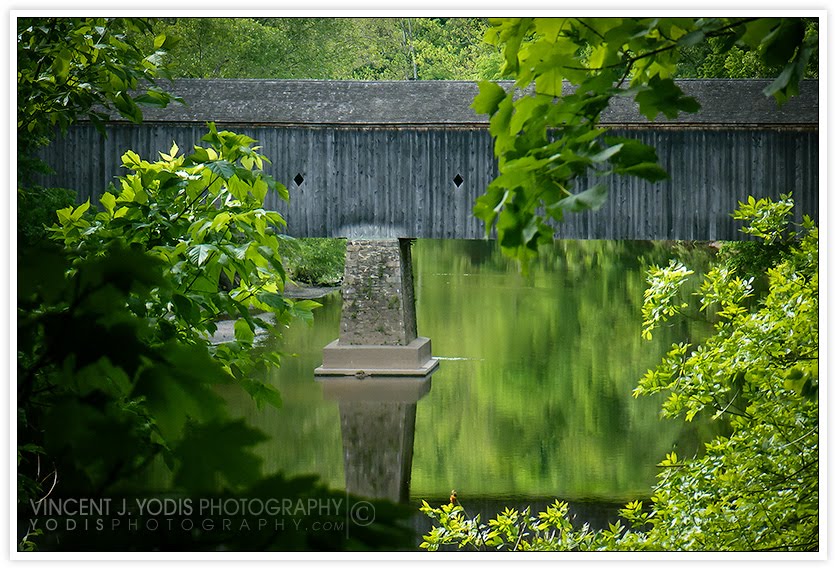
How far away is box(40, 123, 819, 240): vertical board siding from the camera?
13148mm

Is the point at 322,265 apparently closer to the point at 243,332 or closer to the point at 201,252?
the point at 243,332

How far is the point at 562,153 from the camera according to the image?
3.20 feet

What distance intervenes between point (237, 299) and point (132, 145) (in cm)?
1173

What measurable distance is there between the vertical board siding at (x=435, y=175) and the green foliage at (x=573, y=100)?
39.3ft

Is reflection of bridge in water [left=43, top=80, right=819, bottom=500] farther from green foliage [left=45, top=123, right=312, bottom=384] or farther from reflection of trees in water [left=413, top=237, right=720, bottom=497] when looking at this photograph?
green foliage [left=45, top=123, right=312, bottom=384]

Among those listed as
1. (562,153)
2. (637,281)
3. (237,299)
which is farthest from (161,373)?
(637,281)

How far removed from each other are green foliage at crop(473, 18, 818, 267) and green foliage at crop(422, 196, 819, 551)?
2305 millimetres

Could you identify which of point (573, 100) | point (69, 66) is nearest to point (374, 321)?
point (69, 66)

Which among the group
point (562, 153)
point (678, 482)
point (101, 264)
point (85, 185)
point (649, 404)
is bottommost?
point (649, 404)

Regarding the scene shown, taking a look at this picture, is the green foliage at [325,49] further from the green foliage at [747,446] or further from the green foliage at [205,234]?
the green foliage at [205,234]

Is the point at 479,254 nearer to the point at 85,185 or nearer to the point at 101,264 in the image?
the point at 85,185

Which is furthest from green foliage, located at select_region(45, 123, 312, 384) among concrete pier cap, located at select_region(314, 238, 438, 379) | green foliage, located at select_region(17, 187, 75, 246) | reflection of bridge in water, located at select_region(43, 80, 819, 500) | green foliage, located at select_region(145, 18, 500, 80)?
green foliage, located at select_region(145, 18, 500, 80)

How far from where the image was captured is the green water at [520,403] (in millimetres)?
9734

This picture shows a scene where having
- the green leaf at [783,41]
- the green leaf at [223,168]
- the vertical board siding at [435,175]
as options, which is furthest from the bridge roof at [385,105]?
the green leaf at [783,41]
